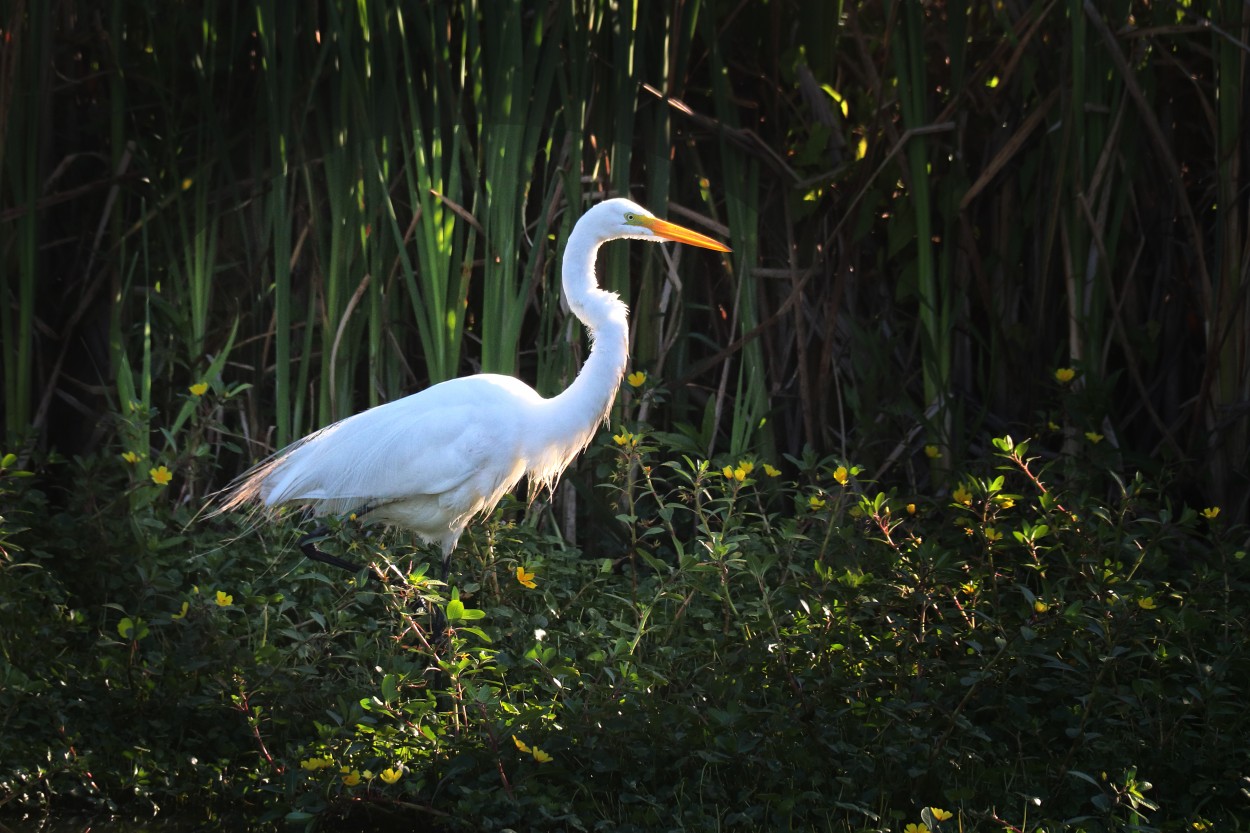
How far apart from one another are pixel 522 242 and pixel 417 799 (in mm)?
2201

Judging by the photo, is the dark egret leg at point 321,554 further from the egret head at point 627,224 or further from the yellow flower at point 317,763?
the egret head at point 627,224

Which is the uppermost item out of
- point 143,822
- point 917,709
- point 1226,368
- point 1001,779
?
point 1226,368

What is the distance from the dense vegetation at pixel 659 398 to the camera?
2705 mm

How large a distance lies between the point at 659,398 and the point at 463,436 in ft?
2.05

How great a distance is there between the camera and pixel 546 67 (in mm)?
4023

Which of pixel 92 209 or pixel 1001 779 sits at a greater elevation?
pixel 92 209

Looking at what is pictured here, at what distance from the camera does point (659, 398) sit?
12.7 ft

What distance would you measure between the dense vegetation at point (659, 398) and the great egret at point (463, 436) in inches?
5.7

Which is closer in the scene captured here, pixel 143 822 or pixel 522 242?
pixel 143 822

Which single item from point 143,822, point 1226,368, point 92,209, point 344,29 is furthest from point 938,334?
point 92,209

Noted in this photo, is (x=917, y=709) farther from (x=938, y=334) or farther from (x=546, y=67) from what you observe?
(x=546, y=67)

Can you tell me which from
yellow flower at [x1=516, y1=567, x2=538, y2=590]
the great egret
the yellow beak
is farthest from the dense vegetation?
the yellow beak

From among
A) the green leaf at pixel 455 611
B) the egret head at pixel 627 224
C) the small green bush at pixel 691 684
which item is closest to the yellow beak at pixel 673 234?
the egret head at pixel 627 224

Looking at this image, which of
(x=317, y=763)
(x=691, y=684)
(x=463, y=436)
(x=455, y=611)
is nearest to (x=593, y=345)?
(x=463, y=436)
